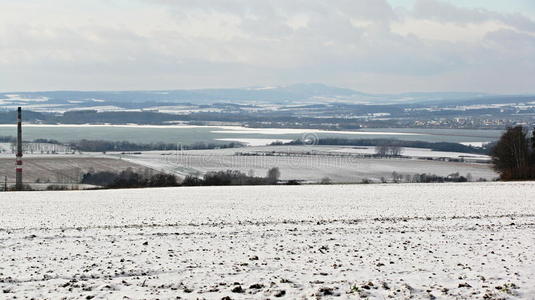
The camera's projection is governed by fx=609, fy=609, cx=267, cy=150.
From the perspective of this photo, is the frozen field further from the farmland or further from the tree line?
the farmland

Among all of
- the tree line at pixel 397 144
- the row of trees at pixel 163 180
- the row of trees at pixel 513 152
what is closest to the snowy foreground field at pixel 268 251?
the row of trees at pixel 163 180

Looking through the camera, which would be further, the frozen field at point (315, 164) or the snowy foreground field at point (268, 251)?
the frozen field at point (315, 164)

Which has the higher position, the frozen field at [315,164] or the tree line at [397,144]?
the tree line at [397,144]

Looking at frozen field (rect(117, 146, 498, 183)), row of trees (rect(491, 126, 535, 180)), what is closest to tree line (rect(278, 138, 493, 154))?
frozen field (rect(117, 146, 498, 183))

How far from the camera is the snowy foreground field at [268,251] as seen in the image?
1158 centimetres

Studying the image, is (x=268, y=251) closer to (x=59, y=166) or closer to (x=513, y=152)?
(x=513, y=152)

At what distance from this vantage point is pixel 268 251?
51.6 ft

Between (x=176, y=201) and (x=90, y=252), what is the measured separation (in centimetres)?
1671

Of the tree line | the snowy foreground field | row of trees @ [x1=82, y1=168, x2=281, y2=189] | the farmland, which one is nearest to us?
the snowy foreground field

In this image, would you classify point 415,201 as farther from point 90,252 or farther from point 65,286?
point 65,286

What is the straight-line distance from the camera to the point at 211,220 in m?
22.9

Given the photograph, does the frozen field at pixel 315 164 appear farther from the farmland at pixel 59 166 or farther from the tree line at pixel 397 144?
the farmland at pixel 59 166

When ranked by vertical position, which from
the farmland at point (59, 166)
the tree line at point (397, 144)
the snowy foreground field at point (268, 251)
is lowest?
the farmland at point (59, 166)

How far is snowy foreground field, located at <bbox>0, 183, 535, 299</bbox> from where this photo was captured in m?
11.6
